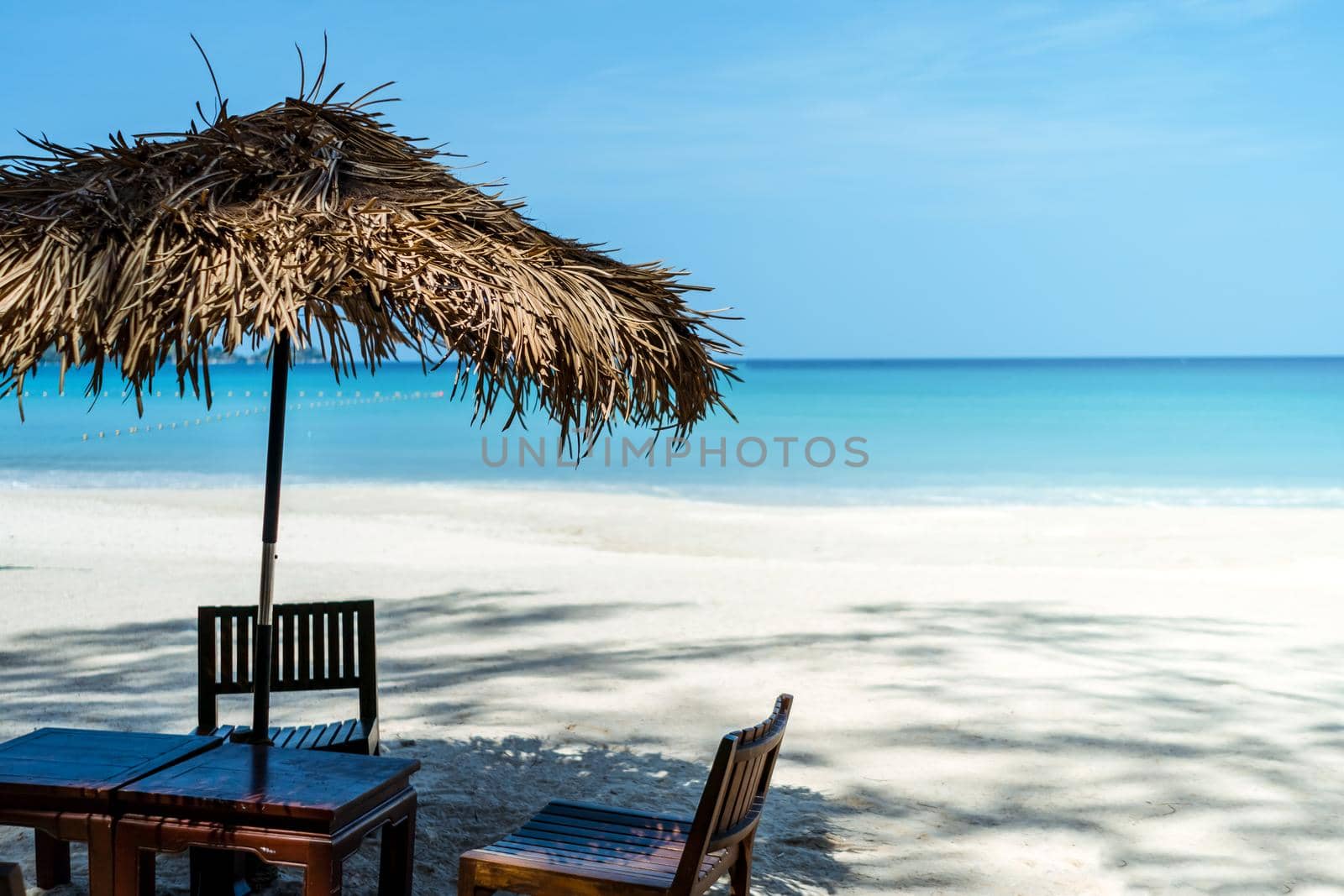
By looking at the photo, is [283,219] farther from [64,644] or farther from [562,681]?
[64,644]

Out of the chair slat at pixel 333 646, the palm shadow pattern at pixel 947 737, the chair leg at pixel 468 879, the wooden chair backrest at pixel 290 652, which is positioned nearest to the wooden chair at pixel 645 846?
the chair leg at pixel 468 879

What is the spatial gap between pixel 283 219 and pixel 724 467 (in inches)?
833

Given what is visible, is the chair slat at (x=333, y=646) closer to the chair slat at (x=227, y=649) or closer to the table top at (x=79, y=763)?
the chair slat at (x=227, y=649)

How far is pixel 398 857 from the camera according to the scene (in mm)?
3500

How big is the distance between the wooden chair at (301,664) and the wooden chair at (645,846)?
116cm

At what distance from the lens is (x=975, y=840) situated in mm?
4461

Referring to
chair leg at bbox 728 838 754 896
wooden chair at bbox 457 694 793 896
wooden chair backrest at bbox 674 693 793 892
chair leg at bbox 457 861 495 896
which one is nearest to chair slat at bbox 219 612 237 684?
wooden chair at bbox 457 694 793 896

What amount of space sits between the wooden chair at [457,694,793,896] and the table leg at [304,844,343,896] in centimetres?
30

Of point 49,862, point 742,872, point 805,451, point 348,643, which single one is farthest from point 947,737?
point 805,451

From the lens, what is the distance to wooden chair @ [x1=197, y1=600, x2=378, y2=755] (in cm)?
429

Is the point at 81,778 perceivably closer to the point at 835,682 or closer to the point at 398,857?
the point at 398,857

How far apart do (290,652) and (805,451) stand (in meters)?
25.7

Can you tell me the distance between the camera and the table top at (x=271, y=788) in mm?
3021

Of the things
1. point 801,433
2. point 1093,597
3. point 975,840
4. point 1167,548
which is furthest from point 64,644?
point 801,433
